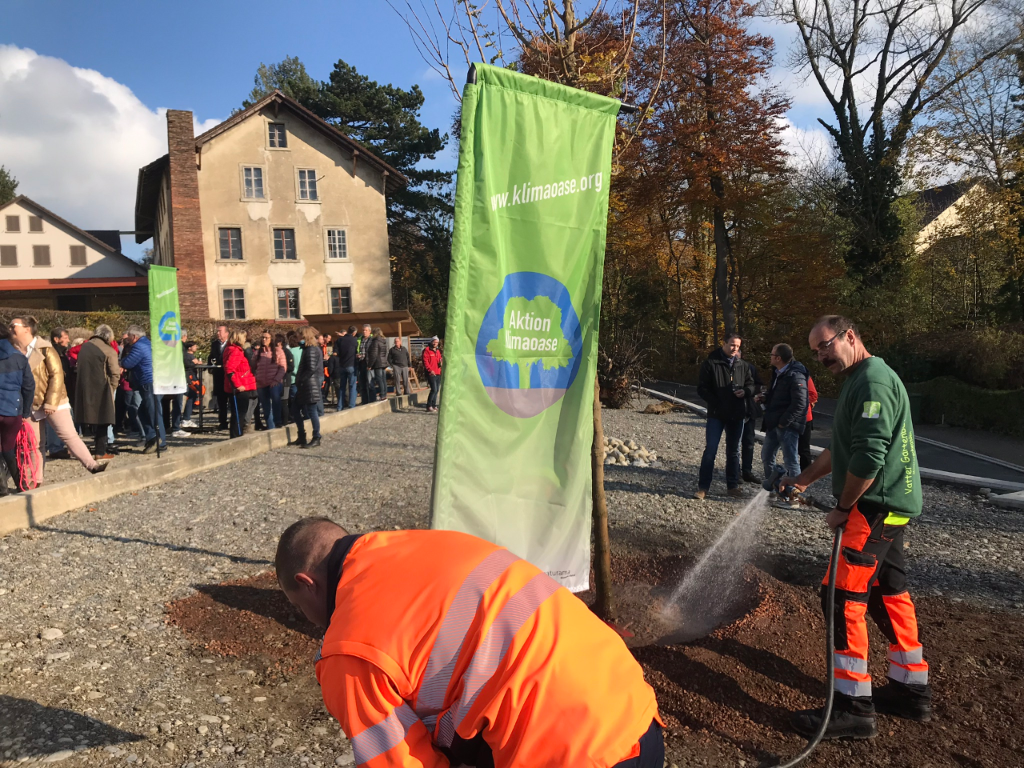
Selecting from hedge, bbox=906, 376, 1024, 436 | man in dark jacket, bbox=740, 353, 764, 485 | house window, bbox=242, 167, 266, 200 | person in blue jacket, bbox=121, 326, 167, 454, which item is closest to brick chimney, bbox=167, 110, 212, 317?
house window, bbox=242, 167, 266, 200

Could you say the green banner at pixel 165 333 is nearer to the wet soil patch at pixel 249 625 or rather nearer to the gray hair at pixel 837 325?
the wet soil patch at pixel 249 625

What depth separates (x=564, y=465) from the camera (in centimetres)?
397

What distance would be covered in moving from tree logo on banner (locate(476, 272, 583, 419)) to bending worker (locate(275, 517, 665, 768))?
1.96 metres

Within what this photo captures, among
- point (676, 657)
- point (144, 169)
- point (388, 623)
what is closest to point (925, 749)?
point (676, 657)

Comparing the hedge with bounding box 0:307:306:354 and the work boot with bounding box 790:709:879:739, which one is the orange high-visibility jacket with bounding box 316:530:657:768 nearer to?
the work boot with bounding box 790:709:879:739

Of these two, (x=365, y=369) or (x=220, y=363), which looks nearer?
(x=220, y=363)

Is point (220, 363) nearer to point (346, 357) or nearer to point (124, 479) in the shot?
point (346, 357)

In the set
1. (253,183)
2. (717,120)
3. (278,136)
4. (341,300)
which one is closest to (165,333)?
(717,120)

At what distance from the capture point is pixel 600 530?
4.58 meters

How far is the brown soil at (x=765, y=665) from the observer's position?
130 inches

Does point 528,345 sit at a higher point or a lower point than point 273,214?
lower

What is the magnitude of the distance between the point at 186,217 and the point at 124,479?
31209 millimetres

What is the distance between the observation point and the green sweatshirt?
11.2 ft

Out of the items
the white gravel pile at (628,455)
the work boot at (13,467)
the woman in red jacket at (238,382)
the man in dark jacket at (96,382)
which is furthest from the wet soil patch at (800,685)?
the woman in red jacket at (238,382)
